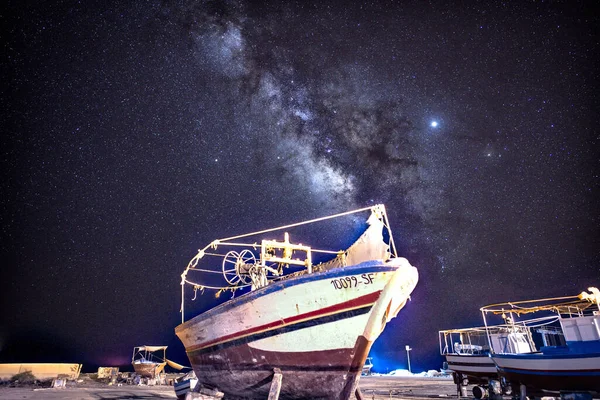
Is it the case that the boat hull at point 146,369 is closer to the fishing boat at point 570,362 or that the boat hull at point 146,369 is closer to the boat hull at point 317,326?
the boat hull at point 317,326

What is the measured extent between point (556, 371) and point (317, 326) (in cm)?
913

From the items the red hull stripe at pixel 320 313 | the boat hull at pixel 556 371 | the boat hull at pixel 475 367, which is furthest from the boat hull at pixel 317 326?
the boat hull at pixel 475 367

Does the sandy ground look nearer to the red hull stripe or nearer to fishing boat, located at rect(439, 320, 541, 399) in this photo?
fishing boat, located at rect(439, 320, 541, 399)

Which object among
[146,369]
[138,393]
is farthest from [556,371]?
[146,369]

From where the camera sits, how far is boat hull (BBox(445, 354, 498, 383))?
18359mm

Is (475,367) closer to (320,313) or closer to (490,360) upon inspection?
(490,360)

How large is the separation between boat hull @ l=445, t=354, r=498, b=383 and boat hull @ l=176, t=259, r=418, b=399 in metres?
13.3

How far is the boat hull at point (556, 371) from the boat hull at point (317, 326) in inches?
258

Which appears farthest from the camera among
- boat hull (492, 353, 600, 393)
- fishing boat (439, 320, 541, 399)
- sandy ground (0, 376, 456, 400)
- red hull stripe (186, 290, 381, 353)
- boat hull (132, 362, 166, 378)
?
boat hull (132, 362, 166, 378)

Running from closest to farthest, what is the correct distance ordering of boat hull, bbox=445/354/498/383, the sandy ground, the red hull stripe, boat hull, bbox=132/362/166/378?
the red hull stripe → the sandy ground → boat hull, bbox=445/354/498/383 → boat hull, bbox=132/362/166/378

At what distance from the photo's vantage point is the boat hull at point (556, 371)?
1035 centimetres

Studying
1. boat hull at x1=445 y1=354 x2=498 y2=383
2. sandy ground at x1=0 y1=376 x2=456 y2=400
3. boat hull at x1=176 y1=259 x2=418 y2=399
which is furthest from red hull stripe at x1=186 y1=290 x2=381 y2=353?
boat hull at x1=445 y1=354 x2=498 y2=383

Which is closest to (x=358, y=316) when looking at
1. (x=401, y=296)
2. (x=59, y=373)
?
(x=401, y=296)

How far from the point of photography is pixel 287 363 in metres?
8.75
